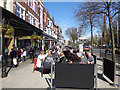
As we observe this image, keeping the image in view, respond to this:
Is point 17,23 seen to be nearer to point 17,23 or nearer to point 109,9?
Answer: point 17,23

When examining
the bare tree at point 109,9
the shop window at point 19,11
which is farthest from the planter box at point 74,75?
the shop window at point 19,11

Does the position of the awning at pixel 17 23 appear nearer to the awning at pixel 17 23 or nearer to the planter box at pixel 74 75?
the awning at pixel 17 23

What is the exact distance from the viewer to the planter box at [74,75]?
4.07m

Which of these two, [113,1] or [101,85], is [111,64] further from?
[113,1]

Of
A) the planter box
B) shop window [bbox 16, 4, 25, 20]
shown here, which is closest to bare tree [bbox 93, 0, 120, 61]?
the planter box

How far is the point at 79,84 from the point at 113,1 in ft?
19.9

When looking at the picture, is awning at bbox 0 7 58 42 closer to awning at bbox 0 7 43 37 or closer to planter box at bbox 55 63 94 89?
awning at bbox 0 7 43 37

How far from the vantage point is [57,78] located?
13.8 ft

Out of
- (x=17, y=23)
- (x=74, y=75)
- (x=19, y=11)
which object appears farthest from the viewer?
(x=19, y=11)

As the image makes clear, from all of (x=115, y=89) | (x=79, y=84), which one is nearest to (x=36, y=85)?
(x=79, y=84)

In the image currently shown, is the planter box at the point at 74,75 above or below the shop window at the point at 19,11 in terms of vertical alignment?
below

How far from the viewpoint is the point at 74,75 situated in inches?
162

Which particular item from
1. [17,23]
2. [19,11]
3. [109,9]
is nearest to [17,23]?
[17,23]

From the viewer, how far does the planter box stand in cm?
407
